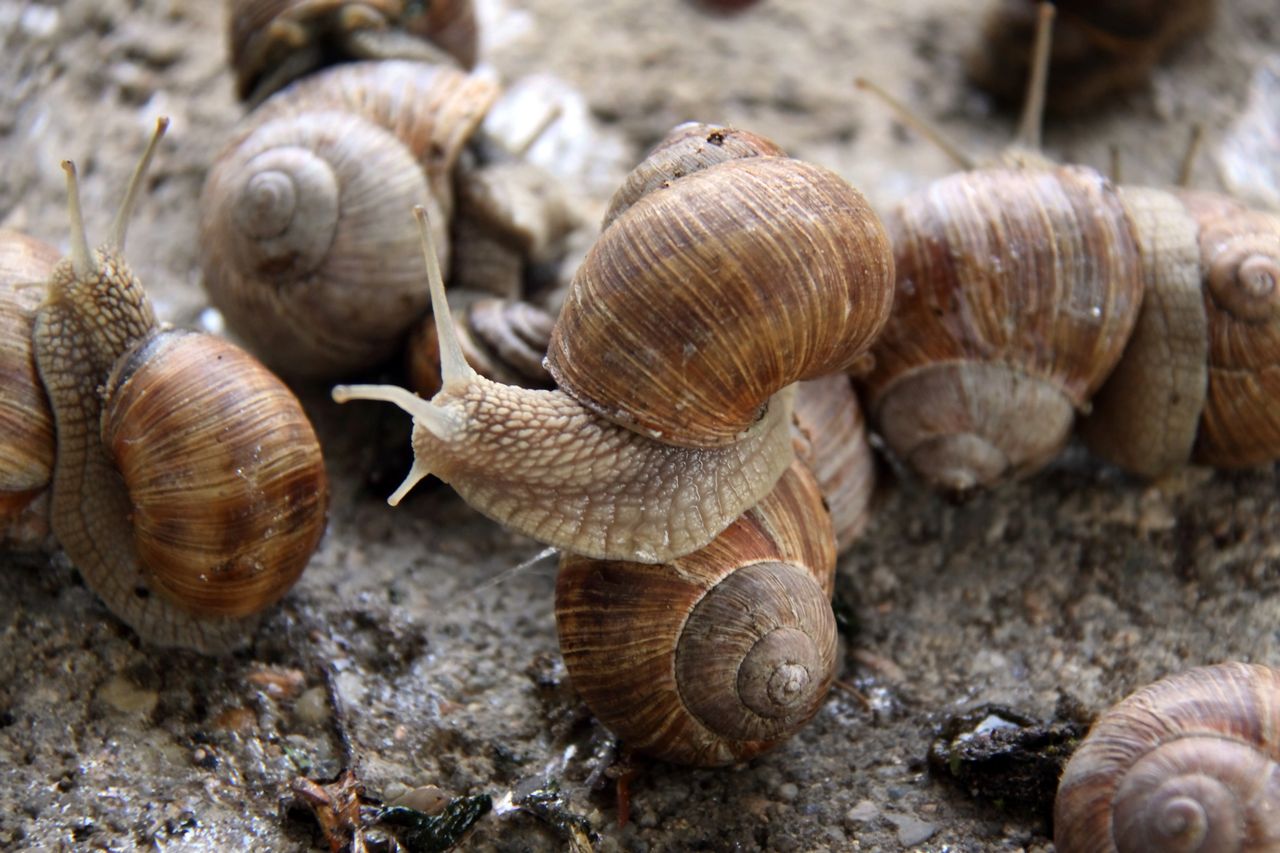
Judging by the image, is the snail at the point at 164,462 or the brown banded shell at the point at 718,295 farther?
the snail at the point at 164,462

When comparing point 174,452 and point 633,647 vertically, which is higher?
point 174,452

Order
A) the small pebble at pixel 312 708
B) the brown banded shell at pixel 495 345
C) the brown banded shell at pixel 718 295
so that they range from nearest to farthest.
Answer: the brown banded shell at pixel 718 295
the small pebble at pixel 312 708
the brown banded shell at pixel 495 345

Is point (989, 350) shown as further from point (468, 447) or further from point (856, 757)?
point (468, 447)

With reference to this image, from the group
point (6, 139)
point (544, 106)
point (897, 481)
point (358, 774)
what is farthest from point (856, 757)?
point (6, 139)

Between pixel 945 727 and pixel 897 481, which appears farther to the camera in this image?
pixel 897 481

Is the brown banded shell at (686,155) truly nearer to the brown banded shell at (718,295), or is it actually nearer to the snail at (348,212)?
the brown banded shell at (718,295)

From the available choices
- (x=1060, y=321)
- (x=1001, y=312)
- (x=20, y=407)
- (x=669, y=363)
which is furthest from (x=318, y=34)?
(x=1060, y=321)

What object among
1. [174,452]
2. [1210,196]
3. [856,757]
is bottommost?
[856,757]

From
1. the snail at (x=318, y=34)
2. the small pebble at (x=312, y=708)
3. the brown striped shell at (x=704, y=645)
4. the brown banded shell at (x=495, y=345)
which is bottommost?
the small pebble at (x=312, y=708)

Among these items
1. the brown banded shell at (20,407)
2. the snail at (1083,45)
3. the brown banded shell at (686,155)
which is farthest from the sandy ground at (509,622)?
the brown banded shell at (686,155)
